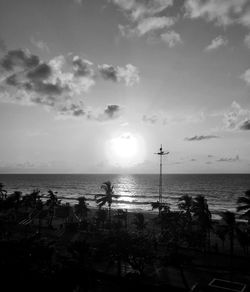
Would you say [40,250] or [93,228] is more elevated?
[40,250]

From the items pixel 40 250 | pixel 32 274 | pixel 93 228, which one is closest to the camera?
pixel 32 274

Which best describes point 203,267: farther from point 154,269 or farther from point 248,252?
point 248,252

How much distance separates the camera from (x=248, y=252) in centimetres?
4606

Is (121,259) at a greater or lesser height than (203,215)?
lesser

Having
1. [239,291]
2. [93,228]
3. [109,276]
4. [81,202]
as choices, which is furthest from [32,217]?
[239,291]

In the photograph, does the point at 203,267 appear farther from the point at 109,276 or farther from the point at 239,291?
the point at 109,276

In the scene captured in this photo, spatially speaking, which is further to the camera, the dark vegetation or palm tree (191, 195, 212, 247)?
palm tree (191, 195, 212, 247)

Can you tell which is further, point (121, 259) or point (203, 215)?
point (203, 215)

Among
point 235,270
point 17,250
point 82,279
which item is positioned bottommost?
point 235,270

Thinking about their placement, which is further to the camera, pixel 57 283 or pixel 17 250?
pixel 17 250

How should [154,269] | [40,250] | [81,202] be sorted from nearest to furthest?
[40,250]
[154,269]
[81,202]

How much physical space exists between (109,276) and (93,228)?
20875mm

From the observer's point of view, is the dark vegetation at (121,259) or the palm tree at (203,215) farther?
the palm tree at (203,215)

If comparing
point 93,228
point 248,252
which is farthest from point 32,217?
point 248,252
